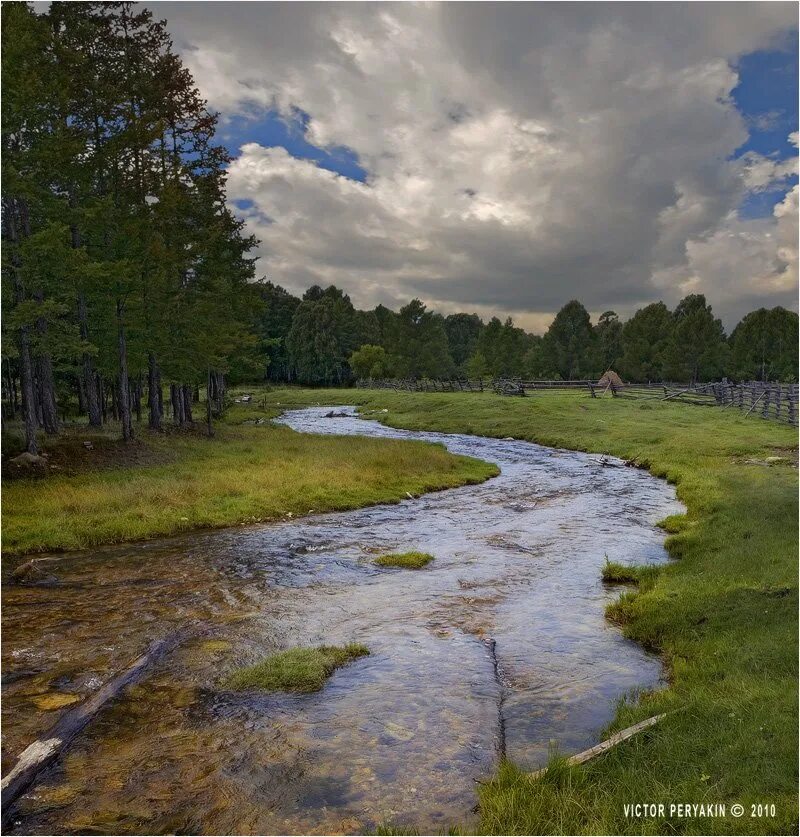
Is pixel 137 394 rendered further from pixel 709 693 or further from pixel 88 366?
pixel 709 693

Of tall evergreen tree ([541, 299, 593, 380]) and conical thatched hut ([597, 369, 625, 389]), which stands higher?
tall evergreen tree ([541, 299, 593, 380])

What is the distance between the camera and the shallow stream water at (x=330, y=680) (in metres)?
5.89

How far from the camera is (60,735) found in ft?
22.1

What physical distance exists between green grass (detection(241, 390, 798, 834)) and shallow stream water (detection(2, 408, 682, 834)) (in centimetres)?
65

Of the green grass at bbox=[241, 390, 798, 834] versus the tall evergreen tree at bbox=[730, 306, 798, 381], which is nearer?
the green grass at bbox=[241, 390, 798, 834]

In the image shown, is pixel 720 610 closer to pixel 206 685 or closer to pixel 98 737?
pixel 206 685

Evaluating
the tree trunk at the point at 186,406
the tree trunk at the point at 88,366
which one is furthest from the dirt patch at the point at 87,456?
the tree trunk at the point at 186,406

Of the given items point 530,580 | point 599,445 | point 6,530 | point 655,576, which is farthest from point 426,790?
point 599,445

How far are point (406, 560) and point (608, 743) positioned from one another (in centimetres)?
845

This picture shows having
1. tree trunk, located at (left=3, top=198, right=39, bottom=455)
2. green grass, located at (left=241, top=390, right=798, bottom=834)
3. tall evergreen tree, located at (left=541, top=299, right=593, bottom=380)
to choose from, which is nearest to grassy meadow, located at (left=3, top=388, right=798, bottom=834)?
green grass, located at (left=241, top=390, right=798, bottom=834)

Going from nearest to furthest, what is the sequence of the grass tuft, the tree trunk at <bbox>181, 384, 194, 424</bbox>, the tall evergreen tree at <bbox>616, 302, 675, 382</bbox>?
the grass tuft, the tree trunk at <bbox>181, 384, 194, 424</bbox>, the tall evergreen tree at <bbox>616, 302, 675, 382</bbox>

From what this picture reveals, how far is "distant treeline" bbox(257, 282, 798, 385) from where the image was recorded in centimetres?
9475

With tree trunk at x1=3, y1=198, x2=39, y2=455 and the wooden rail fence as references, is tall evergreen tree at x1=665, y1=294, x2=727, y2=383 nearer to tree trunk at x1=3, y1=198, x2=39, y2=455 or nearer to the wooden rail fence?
the wooden rail fence

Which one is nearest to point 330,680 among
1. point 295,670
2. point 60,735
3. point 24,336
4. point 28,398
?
point 295,670
